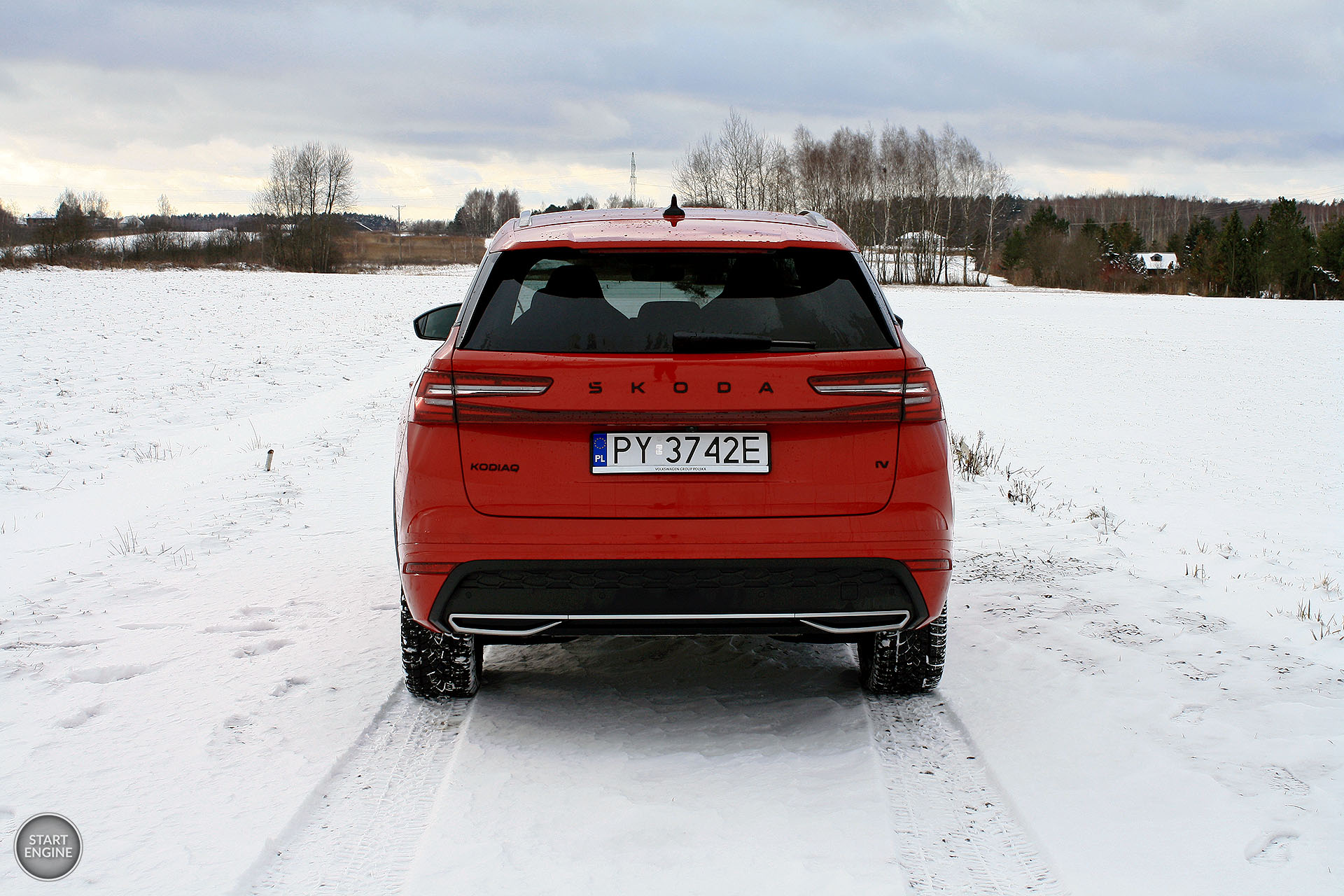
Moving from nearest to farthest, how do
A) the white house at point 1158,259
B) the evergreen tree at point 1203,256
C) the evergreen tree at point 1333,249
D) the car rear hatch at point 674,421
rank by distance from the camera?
the car rear hatch at point 674,421 → the evergreen tree at point 1333,249 → the evergreen tree at point 1203,256 → the white house at point 1158,259

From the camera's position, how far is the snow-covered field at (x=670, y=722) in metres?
2.44

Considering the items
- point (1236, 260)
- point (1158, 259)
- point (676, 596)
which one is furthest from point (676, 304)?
point (1158, 259)

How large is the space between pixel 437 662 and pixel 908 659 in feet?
5.44

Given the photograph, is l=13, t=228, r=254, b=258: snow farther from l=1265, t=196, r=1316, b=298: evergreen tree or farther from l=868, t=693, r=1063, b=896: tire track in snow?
l=1265, t=196, r=1316, b=298: evergreen tree

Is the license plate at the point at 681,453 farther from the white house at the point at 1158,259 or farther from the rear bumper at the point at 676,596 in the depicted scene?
the white house at the point at 1158,259

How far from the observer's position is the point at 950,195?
82.7m

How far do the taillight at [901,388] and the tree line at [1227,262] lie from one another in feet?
235

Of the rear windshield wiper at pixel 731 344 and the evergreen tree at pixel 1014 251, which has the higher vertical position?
the evergreen tree at pixel 1014 251

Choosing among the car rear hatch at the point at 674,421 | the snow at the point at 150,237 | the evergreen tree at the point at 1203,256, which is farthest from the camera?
the evergreen tree at the point at 1203,256

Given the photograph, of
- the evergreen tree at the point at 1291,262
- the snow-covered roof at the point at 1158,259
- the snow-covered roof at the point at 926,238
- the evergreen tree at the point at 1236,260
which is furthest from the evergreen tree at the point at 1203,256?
the snow-covered roof at the point at 926,238

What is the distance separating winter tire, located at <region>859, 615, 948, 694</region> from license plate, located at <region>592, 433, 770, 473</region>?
0.95 m

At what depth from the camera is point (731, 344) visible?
2.80 meters

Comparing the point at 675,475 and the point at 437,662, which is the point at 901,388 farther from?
the point at 437,662

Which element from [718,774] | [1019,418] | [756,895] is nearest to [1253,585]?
[718,774]
